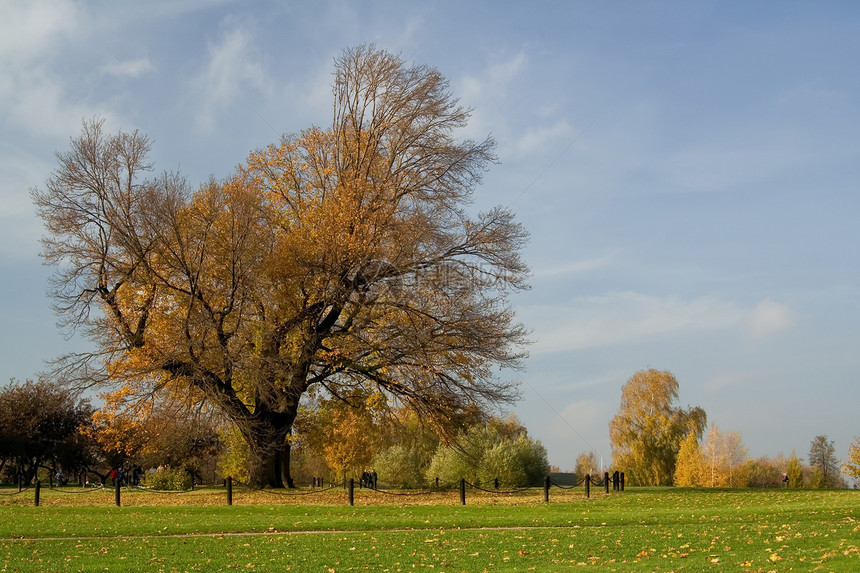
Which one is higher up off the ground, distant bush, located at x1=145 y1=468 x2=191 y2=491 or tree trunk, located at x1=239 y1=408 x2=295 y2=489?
tree trunk, located at x1=239 y1=408 x2=295 y2=489

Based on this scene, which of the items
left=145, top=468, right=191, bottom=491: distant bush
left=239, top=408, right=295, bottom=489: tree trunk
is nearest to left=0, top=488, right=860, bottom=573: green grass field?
left=239, top=408, right=295, bottom=489: tree trunk

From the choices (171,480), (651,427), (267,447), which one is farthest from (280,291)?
(651,427)

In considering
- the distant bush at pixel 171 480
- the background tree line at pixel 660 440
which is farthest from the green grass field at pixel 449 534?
the background tree line at pixel 660 440

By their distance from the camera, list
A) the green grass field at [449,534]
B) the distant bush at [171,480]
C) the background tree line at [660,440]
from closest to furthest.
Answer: the green grass field at [449,534] < the distant bush at [171,480] < the background tree line at [660,440]

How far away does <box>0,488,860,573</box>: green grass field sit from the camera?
488 inches

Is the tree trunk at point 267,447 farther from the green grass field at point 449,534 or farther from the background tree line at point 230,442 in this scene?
the green grass field at point 449,534

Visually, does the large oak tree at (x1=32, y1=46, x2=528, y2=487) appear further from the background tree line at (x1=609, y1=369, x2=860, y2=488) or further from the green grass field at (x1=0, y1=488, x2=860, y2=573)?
the background tree line at (x1=609, y1=369, x2=860, y2=488)

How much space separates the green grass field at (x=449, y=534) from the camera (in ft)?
40.7

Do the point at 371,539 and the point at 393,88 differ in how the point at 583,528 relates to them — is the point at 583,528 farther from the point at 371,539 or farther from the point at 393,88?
the point at 393,88

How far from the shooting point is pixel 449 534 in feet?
55.1

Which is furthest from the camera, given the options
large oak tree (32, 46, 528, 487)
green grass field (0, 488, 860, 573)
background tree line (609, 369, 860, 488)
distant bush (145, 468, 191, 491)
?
background tree line (609, 369, 860, 488)

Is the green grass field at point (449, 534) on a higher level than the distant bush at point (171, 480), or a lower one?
higher

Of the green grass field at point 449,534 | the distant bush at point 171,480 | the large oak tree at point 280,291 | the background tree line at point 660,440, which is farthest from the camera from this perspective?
the background tree line at point 660,440

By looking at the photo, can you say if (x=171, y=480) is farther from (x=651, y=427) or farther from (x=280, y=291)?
(x=651, y=427)
